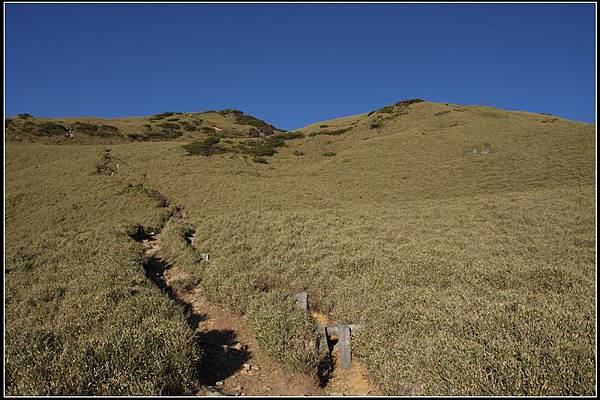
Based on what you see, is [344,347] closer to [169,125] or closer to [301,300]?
[301,300]

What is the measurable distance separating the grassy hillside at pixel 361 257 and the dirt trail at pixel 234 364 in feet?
1.06

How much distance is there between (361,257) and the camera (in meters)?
12.2

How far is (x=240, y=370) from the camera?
7242 mm

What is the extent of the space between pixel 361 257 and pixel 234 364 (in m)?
5.91

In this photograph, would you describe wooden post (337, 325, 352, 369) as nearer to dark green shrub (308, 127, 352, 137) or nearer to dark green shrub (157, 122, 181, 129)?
dark green shrub (308, 127, 352, 137)

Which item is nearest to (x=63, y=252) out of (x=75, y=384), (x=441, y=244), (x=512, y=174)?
(x=75, y=384)

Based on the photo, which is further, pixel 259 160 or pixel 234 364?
pixel 259 160

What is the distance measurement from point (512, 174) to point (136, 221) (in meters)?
28.8

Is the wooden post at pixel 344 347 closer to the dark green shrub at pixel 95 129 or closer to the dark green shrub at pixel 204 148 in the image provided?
the dark green shrub at pixel 204 148

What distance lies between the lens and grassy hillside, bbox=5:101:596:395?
5.73 meters

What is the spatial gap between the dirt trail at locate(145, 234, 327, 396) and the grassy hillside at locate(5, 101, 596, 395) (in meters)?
0.32

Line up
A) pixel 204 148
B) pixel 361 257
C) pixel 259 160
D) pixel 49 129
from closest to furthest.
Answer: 1. pixel 361 257
2. pixel 259 160
3. pixel 204 148
4. pixel 49 129

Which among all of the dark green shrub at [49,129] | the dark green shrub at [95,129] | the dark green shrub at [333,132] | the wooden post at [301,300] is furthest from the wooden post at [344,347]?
the dark green shrub at [49,129]

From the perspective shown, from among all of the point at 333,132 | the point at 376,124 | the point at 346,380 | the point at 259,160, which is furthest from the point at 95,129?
the point at 346,380
